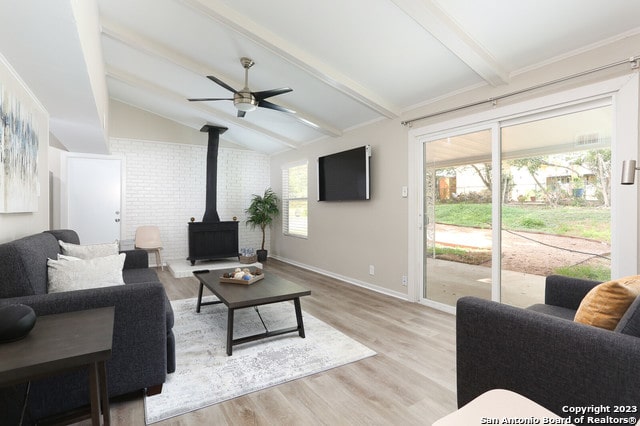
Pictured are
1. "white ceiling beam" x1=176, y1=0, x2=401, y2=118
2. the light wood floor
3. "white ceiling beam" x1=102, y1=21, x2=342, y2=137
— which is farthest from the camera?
"white ceiling beam" x1=102, y1=21, x2=342, y2=137

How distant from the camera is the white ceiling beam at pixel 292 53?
9.04 feet

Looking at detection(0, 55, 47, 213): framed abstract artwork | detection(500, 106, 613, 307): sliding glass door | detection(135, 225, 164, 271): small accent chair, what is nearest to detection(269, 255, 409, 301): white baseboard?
detection(500, 106, 613, 307): sliding glass door

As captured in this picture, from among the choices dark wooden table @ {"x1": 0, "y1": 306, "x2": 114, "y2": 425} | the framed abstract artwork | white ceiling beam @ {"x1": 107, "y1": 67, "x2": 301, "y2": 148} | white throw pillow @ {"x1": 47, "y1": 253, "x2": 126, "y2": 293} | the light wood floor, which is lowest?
the light wood floor

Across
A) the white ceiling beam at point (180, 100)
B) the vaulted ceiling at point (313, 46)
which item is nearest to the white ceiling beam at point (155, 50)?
the vaulted ceiling at point (313, 46)

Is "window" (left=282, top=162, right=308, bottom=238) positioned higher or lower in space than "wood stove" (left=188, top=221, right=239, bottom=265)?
higher

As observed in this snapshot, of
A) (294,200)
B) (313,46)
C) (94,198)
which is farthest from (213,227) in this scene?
(313,46)

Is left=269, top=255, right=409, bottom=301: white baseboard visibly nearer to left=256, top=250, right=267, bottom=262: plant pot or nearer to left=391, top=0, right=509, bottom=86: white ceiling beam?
left=256, top=250, right=267, bottom=262: plant pot

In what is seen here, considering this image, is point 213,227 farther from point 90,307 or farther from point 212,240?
point 90,307

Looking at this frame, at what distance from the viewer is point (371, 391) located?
6.46ft

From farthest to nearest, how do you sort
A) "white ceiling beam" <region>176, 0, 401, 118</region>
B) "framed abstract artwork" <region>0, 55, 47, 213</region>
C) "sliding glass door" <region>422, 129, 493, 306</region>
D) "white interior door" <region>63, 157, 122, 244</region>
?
"white interior door" <region>63, 157, 122, 244</region>
"sliding glass door" <region>422, 129, 493, 306</region>
"white ceiling beam" <region>176, 0, 401, 118</region>
"framed abstract artwork" <region>0, 55, 47, 213</region>

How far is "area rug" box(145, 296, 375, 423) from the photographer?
1.90 m

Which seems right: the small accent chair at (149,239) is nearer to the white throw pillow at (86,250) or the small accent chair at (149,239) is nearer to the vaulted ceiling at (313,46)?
the vaulted ceiling at (313,46)

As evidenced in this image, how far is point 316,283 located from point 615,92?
12.4ft

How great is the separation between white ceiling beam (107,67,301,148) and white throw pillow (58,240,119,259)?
2.84 m
